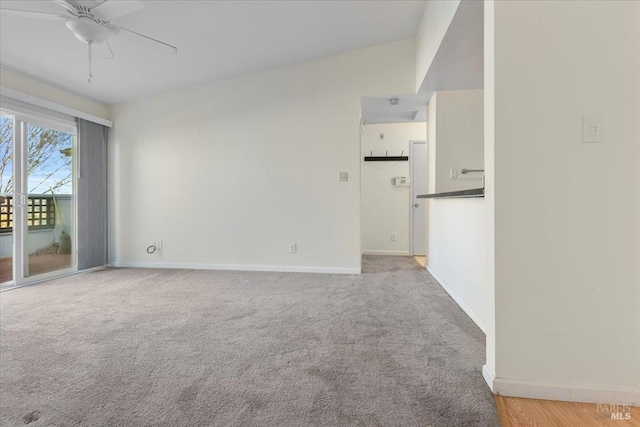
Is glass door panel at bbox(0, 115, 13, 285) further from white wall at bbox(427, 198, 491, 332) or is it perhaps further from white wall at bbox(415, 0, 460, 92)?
white wall at bbox(427, 198, 491, 332)

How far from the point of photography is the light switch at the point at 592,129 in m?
1.20

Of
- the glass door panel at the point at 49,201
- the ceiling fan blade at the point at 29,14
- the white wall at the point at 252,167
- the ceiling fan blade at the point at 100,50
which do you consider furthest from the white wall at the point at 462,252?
the glass door panel at the point at 49,201

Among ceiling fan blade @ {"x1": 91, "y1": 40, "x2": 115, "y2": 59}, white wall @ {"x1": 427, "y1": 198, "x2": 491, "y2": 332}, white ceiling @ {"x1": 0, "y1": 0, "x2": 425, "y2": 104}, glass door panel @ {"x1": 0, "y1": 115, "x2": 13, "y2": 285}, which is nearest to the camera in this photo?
white wall @ {"x1": 427, "y1": 198, "x2": 491, "y2": 332}

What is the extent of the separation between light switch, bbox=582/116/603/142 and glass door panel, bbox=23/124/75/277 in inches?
195

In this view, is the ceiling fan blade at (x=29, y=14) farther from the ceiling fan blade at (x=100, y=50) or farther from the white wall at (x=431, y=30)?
the white wall at (x=431, y=30)

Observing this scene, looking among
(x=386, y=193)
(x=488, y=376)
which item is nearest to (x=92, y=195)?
(x=386, y=193)

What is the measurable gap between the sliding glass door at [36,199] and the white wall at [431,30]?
4.42 m

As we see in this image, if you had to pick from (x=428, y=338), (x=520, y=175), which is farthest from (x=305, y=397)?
(x=520, y=175)

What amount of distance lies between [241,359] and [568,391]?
153 cm

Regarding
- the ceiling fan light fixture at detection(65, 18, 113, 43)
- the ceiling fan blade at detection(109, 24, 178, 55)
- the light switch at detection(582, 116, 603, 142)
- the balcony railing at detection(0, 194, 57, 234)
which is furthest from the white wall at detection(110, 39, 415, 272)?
the light switch at detection(582, 116, 603, 142)

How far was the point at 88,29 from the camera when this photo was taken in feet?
6.45

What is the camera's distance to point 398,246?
5.08m

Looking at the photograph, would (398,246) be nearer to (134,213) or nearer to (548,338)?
(548,338)

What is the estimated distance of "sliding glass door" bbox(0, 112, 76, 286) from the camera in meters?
3.16
